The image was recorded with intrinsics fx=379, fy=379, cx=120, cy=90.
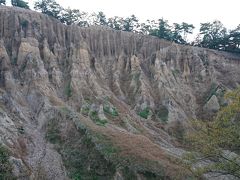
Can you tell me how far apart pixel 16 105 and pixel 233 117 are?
3053 centimetres

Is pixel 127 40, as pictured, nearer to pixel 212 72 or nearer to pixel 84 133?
pixel 212 72

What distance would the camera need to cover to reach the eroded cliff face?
110 ft

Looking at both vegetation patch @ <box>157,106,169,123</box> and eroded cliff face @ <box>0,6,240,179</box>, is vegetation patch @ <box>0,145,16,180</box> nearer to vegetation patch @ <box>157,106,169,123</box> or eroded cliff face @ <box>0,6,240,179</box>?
eroded cliff face @ <box>0,6,240,179</box>

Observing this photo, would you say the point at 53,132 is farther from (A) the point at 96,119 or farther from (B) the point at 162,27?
(B) the point at 162,27

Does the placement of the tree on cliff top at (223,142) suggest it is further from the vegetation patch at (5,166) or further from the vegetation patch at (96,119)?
the vegetation patch at (96,119)

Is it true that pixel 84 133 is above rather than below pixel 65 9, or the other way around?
below

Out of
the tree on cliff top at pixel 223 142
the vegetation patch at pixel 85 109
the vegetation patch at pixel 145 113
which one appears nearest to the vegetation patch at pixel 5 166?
the tree on cliff top at pixel 223 142

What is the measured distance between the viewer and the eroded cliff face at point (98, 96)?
33.4 metres

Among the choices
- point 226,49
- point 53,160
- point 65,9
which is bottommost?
point 53,160

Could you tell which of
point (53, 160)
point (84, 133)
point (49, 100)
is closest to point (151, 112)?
point (49, 100)

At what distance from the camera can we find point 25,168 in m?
31.2

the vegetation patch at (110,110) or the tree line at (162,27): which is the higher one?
the tree line at (162,27)

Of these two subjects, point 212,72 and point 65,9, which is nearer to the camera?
point 212,72

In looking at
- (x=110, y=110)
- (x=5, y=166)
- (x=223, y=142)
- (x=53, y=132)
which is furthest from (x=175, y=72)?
(x=223, y=142)
